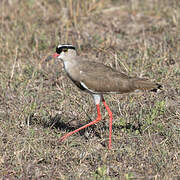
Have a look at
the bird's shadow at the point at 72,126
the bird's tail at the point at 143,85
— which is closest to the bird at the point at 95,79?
the bird's tail at the point at 143,85

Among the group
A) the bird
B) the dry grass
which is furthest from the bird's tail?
the dry grass

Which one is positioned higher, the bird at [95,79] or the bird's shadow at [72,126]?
the bird at [95,79]

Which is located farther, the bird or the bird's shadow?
the bird's shadow

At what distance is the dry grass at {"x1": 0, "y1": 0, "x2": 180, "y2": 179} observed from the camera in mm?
4672

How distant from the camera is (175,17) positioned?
341 inches

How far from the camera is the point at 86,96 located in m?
6.22

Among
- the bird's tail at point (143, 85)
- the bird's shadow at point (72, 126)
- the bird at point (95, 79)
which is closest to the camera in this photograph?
the bird at point (95, 79)

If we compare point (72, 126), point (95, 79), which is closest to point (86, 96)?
point (72, 126)

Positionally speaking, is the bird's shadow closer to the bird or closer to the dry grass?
the dry grass

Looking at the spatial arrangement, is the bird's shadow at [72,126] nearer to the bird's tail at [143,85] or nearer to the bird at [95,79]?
the bird at [95,79]

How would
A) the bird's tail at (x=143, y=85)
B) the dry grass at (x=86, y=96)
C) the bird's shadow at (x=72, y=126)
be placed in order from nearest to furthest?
the dry grass at (x=86, y=96) → the bird's tail at (x=143, y=85) → the bird's shadow at (x=72, y=126)

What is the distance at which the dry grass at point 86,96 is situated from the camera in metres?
4.67

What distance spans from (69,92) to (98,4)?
368 cm

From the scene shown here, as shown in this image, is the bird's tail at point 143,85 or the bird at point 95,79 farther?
the bird's tail at point 143,85
